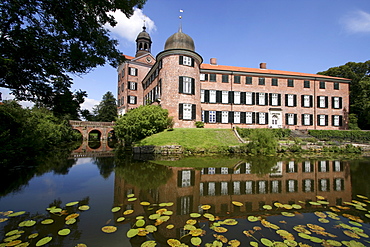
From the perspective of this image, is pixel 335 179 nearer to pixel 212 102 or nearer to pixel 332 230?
pixel 332 230

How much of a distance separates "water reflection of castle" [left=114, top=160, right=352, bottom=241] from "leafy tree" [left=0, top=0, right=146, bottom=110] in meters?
4.97

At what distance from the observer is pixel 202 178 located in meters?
7.68

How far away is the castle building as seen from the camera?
75.2 ft

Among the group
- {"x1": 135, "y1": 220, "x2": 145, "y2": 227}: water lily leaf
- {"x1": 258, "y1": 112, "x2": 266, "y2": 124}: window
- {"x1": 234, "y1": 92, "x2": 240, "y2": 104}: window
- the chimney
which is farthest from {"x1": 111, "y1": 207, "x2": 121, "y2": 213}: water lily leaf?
the chimney

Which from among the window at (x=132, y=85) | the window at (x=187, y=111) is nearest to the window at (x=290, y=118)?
the window at (x=187, y=111)

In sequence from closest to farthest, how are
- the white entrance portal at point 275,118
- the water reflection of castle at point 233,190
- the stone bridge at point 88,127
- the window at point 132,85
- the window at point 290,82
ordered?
the water reflection of castle at point 233,190, the white entrance portal at point 275,118, the window at point 290,82, the stone bridge at point 88,127, the window at point 132,85

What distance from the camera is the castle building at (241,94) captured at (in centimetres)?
2291

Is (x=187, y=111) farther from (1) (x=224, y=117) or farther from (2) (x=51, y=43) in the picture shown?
(2) (x=51, y=43)

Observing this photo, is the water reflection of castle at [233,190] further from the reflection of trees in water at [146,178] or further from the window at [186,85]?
the window at [186,85]

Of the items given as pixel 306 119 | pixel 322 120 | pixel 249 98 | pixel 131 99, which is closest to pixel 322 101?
pixel 322 120

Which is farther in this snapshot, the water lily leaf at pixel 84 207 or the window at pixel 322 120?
the window at pixel 322 120

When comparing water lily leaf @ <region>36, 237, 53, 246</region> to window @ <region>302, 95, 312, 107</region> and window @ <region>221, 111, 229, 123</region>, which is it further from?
window @ <region>302, 95, 312, 107</region>

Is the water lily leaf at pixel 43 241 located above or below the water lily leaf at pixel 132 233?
below

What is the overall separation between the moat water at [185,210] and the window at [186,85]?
16.3m
